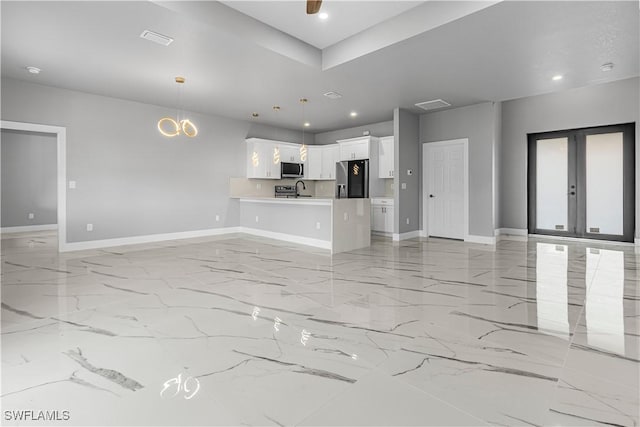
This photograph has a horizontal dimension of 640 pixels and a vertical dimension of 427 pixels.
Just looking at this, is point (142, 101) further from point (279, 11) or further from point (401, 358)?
point (401, 358)

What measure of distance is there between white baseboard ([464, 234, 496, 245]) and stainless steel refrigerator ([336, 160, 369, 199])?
249 centimetres

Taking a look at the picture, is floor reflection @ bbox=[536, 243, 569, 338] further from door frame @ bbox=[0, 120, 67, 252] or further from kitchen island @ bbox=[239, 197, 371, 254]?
door frame @ bbox=[0, 120, 67, 252]

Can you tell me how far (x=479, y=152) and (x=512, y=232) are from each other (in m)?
2.33

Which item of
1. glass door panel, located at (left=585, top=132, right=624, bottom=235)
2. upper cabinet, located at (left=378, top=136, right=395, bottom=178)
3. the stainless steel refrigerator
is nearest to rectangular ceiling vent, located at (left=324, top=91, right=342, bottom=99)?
upper cabinet, located at (left=378, top=136, right=395, bottom=178)

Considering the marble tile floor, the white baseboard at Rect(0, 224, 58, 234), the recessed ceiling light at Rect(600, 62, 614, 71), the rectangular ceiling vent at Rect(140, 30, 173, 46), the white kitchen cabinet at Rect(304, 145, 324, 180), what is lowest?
the marble tile floor

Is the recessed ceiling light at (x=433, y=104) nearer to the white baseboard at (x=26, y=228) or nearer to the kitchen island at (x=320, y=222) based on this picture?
the kitchen island at (x=320, y=222)

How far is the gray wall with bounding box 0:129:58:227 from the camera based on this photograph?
7766mm

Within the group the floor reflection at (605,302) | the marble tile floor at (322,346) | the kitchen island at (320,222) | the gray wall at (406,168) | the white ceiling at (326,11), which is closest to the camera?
the marble tile floor at (322,346)

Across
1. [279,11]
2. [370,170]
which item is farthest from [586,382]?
[370,170]

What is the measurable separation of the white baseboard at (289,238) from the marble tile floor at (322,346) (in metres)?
1.57

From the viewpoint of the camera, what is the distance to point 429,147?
702cm

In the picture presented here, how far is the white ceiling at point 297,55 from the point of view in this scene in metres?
3.19

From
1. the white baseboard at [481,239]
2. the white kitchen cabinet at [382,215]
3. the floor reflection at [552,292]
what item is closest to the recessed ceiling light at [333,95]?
the white kitchen cabinet at [382,215]

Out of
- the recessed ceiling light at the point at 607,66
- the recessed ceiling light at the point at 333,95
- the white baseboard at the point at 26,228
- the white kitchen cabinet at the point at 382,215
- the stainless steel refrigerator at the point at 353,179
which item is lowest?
the white baseboard at the point at 26,228
